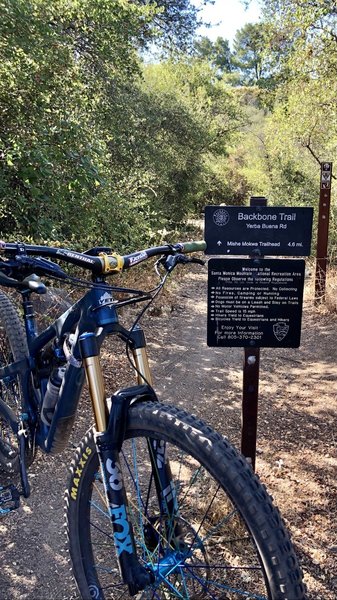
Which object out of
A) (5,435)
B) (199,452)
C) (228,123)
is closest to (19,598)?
(5,435)

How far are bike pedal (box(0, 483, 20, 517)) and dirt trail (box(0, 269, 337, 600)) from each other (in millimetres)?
268

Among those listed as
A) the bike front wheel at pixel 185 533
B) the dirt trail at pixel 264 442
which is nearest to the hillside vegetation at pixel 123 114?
the dirt trail at pixel 264 442

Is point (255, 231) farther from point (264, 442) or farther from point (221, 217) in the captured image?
point (264, 442)

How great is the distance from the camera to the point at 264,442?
138 inches

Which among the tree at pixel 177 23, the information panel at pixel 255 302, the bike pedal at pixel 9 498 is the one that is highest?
the tree at pixel 177 23

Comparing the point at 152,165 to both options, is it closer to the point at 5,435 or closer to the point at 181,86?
the point at 181,86

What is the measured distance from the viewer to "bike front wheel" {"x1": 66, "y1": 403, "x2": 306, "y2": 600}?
55.0 inches

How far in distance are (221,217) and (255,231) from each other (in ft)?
0.62

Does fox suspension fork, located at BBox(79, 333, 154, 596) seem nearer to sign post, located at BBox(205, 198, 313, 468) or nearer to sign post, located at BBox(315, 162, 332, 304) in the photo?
sign post, located at BBox(205, 198, 313, 468)

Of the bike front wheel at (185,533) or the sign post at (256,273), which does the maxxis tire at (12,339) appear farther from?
the sign post at (256,273)

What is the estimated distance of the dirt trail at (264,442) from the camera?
2.32m

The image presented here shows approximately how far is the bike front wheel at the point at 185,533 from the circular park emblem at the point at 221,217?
1218 millimetres

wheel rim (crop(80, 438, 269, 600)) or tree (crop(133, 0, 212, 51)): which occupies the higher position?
tree (crop(133, 0, 212, 51))

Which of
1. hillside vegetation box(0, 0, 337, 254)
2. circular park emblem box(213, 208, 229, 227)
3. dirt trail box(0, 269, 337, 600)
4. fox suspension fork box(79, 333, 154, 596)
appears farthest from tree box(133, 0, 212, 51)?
fox suspension fork box(79, 333, 154, 596)
